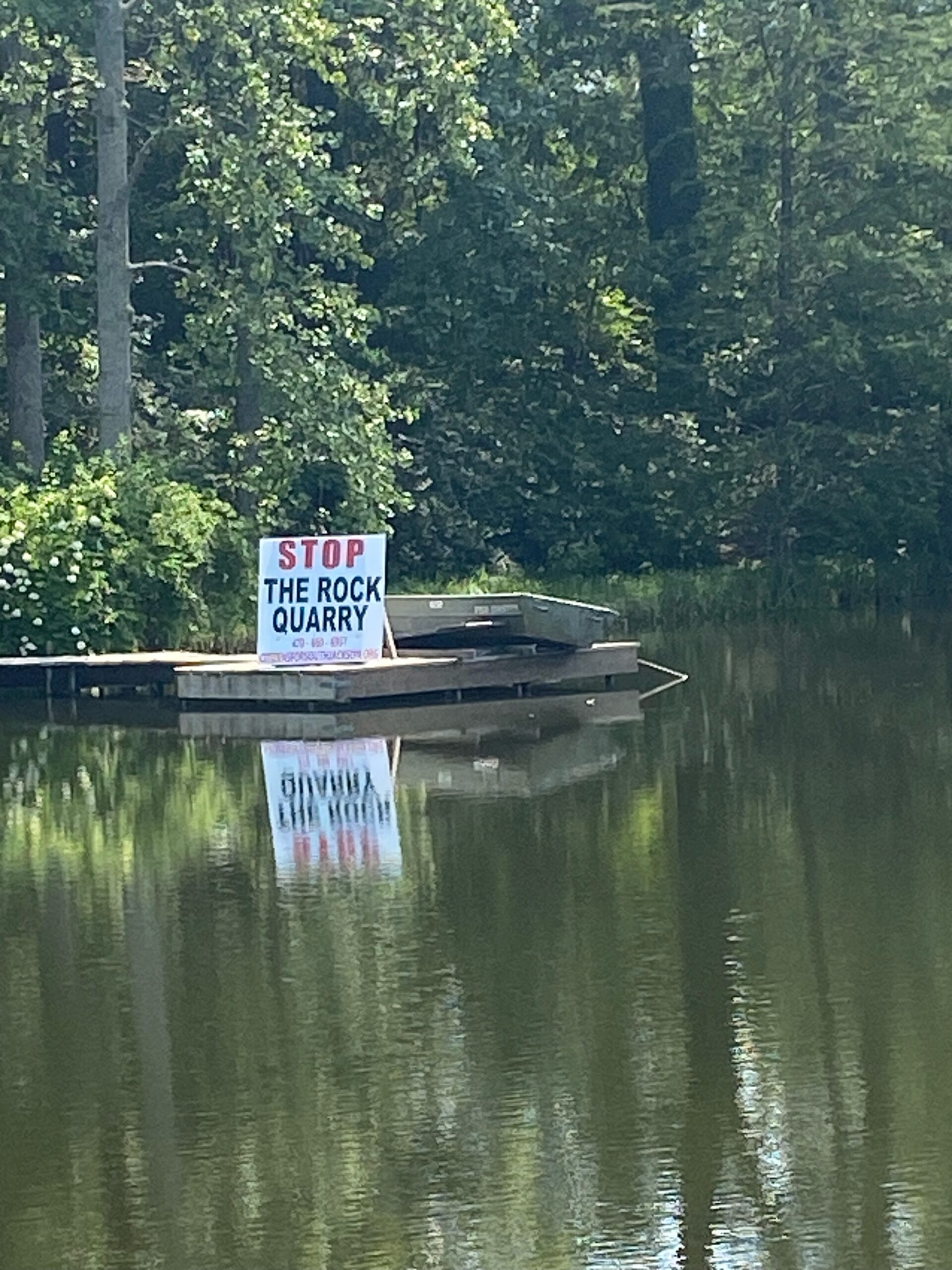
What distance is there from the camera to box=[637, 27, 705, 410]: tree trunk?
115 feet

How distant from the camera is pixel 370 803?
Result: 14.1 metres

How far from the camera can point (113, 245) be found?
2645 centimetres

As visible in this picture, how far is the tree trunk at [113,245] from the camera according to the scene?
2617 centimetres

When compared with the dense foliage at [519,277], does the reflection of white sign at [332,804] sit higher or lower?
lower

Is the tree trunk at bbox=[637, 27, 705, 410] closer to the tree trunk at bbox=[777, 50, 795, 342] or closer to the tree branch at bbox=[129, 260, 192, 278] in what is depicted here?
the tree trunk at bbox=[777, 50, 795, 342]

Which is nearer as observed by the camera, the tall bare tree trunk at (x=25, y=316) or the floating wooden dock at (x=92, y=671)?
the floating wooden dock at (x=92, y=671)

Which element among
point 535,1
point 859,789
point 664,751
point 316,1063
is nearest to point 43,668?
point 664,751

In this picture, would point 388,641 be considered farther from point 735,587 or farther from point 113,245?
point 735,587

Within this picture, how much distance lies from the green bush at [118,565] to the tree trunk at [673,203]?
11.5 m

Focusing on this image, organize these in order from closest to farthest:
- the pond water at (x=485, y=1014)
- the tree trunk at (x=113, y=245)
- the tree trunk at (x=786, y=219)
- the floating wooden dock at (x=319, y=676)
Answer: the pond water at (x=485, y=1014) → the floating wooden dock at (x=319, y=676) → the tree trunk at (x=113, y=245) → the tree trunk at (x=786, y=219)

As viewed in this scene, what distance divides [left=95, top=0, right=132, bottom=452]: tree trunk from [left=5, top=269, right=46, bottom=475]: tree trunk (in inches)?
99.5

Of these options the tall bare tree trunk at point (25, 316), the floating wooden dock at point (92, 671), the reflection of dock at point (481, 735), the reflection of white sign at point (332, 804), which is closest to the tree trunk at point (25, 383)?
the tall bare tree trunk at point (25, 316)

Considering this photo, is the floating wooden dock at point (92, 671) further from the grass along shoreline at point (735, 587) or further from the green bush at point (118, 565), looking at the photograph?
the grass along shoreline at point (735, 587)

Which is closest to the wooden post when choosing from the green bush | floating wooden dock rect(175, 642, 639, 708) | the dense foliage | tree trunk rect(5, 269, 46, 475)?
floating wooden dock rect(175, 642, 639, 708)
